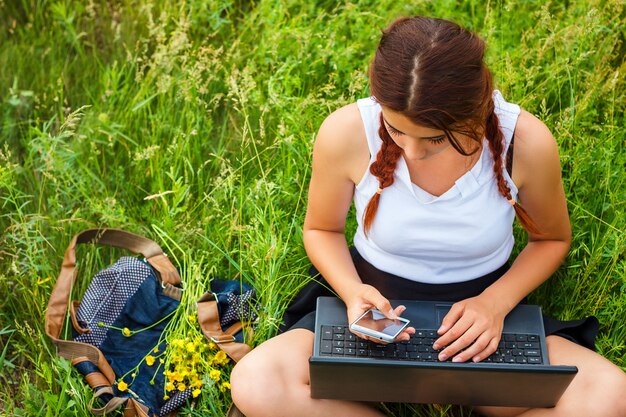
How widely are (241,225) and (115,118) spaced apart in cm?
87

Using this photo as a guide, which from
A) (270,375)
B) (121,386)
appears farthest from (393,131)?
(121,386)

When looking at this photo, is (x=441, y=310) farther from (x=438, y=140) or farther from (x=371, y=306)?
(x=438, y=140)

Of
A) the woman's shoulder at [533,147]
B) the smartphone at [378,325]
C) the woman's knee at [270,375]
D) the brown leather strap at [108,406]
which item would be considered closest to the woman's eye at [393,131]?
the woman's shoulder at [533,147]

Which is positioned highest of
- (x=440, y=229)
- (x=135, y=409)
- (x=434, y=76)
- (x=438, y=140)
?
(x=434, y=76)

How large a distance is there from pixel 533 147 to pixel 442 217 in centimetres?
33

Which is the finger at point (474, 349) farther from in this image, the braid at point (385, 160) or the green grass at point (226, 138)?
the braid at point (385, 160)

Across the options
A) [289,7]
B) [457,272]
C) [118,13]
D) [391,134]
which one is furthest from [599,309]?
[118,13]

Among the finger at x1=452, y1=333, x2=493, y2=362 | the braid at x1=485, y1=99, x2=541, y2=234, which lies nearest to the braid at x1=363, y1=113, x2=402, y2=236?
the braid at x1=485, y1=99, x2=541, y2=234

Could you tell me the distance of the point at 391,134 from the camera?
2.26 metres

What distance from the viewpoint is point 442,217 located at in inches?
95.8

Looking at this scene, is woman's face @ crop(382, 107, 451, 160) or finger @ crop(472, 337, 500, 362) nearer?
woman's face @ crop(382, 107, 451, 160)

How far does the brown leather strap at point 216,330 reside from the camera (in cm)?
277

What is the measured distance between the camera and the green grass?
289 cm

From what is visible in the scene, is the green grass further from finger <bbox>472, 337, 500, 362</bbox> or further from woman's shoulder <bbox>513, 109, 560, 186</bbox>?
woman's shoulder <bbox>513, 109, 560, 186</bbox>
